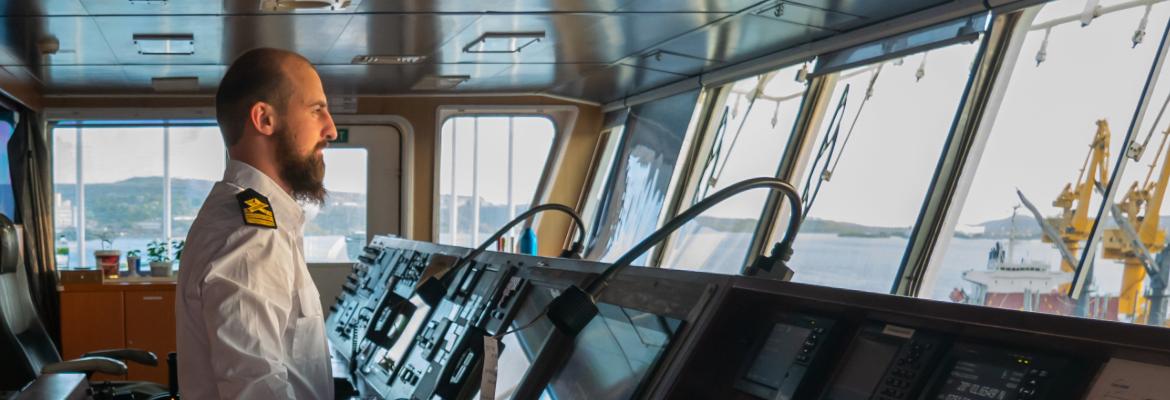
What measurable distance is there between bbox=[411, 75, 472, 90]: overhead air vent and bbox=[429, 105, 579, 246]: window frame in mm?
371

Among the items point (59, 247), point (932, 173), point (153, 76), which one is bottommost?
point (59, 247)

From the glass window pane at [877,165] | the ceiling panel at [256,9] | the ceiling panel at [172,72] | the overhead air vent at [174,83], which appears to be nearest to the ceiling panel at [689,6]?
the glass window pane at [877,165]

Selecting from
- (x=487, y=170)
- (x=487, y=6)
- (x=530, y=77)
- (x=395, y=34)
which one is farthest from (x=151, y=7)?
(x=487, y=170)

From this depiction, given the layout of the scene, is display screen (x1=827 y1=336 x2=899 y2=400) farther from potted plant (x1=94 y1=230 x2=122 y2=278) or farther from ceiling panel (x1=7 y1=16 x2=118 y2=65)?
potted plant (x1=94 y1=230 x2=122 y2=278)

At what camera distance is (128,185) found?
707 centimetres

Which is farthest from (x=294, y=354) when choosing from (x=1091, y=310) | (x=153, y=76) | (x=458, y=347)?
(x=153, y=76)

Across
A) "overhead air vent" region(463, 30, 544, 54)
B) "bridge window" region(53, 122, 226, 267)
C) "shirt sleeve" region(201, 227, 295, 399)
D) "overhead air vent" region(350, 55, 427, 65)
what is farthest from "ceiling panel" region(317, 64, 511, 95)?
"shirt sleeve" region(201, 227, 295, 399)

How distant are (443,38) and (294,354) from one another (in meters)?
3.25

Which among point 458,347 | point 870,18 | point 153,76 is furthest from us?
point 153,76

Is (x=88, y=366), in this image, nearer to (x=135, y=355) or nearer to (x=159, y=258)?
(x=135, y=355)

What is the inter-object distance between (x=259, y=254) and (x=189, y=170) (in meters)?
5.82

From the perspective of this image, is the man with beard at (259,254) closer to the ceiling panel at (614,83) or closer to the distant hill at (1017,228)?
the distant hill at (1017,228)

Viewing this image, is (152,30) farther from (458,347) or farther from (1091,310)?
(1091,310)

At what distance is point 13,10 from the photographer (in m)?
4.01
